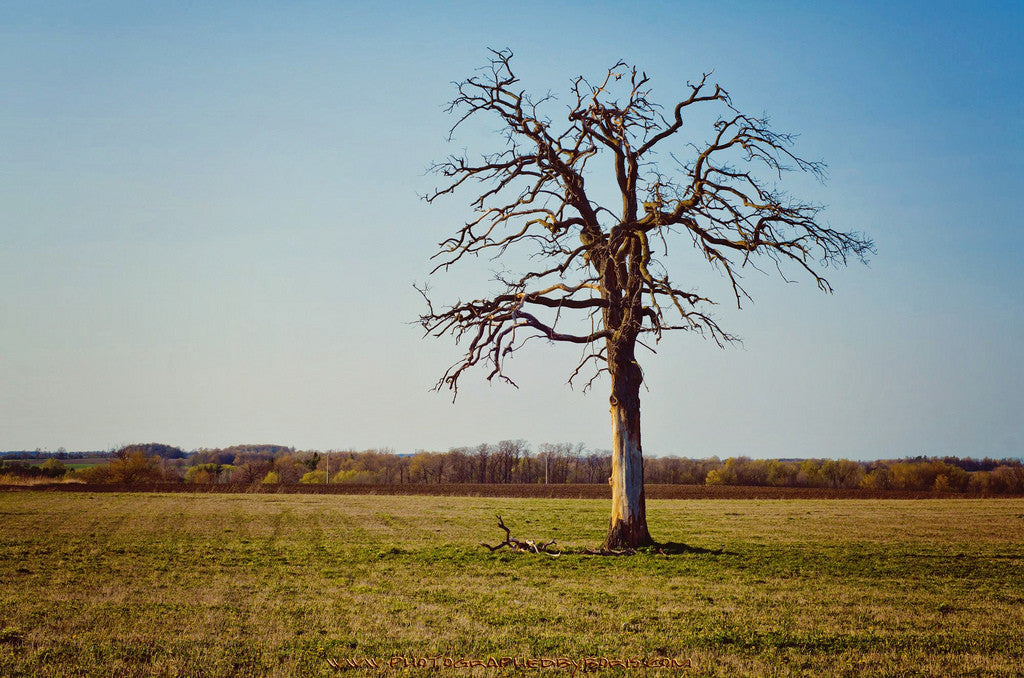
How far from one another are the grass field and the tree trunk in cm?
120

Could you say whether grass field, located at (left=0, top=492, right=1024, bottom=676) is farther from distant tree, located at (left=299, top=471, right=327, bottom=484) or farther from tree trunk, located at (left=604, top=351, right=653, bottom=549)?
distant tree, located at (left=299, top=471, right=327, bottom=484)

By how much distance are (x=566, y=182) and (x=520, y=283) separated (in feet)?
10.7

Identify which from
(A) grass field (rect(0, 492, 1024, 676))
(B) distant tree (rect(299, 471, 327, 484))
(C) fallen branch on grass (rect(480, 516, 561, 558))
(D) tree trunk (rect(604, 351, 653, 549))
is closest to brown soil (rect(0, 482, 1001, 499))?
(A) grass field (rect(0, 492, 1024, 676))

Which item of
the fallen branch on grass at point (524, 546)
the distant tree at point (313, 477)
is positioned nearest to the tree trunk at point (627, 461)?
the fallen branch on grass at point (524, 546)

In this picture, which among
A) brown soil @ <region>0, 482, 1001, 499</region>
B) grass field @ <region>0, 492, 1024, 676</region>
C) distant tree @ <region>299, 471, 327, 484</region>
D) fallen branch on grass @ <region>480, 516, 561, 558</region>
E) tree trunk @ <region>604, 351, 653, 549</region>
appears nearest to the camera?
grass field @ <region>0, 492, 1024, 676</region>

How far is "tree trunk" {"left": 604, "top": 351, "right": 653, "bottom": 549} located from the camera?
20.1 meters

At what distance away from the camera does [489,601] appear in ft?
43.5

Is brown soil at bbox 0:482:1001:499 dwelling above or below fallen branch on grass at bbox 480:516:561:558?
below

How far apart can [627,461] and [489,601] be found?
7903 mm

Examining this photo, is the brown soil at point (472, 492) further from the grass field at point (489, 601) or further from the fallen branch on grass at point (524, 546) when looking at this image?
the fallen branch on grass at point (524, 546)

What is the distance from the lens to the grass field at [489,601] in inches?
373

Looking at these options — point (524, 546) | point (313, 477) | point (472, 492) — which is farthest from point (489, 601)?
point (313, 477)

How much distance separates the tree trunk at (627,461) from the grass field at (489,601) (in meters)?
1.20

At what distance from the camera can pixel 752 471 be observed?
96438 mm
